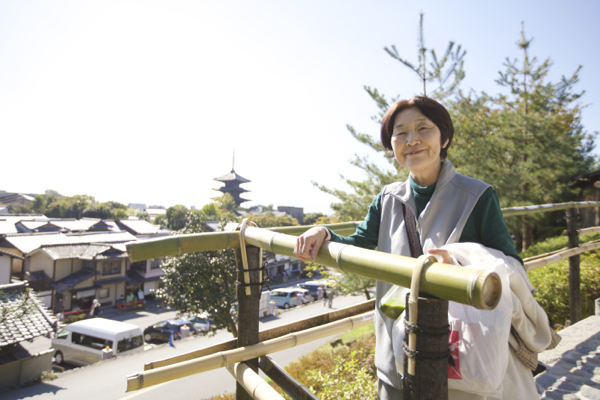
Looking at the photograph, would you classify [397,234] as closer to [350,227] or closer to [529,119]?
[350,227]

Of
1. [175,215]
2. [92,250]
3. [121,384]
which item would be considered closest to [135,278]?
[92,250]

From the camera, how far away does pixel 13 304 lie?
8117mm

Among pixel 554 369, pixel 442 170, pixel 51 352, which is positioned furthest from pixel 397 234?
pixel 51 352

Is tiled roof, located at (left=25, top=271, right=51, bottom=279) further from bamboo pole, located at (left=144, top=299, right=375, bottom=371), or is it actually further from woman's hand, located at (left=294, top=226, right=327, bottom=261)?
woman's hand, located at (left=294, top=226, right=327, bottom=261)

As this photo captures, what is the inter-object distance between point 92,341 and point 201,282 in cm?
515

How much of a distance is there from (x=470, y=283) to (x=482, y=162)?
8027 millimetres

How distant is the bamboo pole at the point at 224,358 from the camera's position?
3.07 feet

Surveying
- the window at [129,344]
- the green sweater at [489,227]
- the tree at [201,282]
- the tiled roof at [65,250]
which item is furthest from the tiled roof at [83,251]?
the green sweater at [489,227]

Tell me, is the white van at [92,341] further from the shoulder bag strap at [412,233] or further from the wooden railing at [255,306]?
the shoulder bag strap at [412,233]

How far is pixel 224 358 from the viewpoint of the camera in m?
1.06

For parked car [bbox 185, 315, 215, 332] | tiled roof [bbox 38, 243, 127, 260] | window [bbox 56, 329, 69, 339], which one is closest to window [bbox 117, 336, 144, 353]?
parked car [bbox 185, 315, 215, 332]

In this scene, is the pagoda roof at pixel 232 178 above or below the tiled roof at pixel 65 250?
above

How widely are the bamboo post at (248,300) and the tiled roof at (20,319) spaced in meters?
8.85

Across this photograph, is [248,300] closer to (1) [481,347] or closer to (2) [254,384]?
(2) [254,384]
